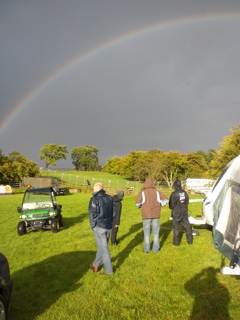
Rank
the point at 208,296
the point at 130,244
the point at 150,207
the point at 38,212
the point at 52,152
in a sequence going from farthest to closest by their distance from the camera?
the point at 52,152 → the point at 38,212 → the point at 130,244 → the point at 150,207 → the point at 208,296

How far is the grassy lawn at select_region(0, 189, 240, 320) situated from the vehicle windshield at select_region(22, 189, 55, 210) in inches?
101

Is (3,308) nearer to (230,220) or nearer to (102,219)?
(102,219)

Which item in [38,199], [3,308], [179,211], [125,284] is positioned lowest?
[125,284]

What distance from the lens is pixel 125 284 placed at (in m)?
4.77

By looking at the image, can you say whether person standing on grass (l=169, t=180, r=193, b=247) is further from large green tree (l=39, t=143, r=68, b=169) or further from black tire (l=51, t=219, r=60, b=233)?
large green tree (l=39, t=143, r=68, b=169)

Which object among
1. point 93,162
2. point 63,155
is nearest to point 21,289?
point 63,155

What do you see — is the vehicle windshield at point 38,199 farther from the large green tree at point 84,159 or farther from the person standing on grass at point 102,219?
the large green tree at point 84,159

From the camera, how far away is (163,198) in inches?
264

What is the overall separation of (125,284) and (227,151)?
24667mm

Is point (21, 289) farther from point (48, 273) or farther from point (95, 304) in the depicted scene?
point (95, 304)

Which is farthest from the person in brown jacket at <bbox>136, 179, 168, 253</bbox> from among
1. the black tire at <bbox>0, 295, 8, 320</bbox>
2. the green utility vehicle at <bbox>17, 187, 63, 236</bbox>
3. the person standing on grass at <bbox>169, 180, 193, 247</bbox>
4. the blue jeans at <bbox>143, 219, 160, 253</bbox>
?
the green utility vehicle at <bbox>17, 187, 63, 236</bbox>

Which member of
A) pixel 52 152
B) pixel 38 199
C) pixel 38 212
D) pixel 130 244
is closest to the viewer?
pixel 130 244

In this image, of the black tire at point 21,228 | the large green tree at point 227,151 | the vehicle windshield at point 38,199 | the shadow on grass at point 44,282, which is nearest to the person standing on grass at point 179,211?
the shadow on grass at point 44,282

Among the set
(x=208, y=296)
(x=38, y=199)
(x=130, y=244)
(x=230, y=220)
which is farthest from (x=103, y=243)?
(x=38, y=199)
